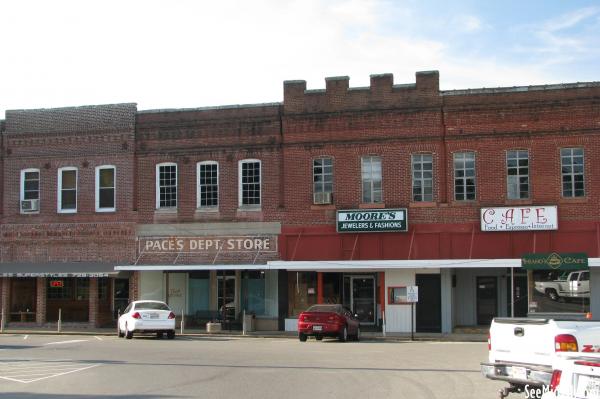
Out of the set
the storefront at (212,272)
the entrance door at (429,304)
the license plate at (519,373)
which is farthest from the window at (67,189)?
the license plate at (519,373)

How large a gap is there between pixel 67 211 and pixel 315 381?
76.2ft

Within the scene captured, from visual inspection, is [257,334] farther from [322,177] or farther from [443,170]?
[443,170]

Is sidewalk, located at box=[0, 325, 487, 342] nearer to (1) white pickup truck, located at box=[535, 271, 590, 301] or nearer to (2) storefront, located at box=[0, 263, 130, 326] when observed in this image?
(2) storefront, located at box=[0, 263, 130, 326]

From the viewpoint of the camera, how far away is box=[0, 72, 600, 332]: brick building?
30.5 meters

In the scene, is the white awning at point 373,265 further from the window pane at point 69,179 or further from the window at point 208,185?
the window pane at point 69,179

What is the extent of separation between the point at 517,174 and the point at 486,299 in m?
5.39

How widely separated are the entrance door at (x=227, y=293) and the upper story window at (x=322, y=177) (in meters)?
4.99

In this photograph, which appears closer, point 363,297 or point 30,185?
point 363,297

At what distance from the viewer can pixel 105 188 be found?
3525cm

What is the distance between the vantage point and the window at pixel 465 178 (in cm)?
3144

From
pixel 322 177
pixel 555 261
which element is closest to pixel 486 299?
pixel 555 261

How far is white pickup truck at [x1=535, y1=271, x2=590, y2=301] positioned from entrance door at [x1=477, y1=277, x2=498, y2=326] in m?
2.51

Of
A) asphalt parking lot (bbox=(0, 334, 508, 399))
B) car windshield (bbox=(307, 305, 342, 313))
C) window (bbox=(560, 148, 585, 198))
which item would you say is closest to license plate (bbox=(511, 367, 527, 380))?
asphalt parking lot (bbox=(0, 334, 508, 399))

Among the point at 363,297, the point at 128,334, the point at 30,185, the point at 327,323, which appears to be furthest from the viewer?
the point at 30,185
